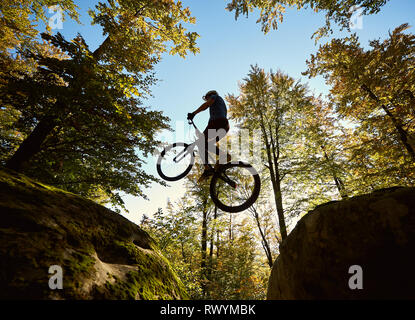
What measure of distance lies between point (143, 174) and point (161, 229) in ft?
13.6

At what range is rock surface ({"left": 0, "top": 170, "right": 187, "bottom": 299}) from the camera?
1387 millimetres

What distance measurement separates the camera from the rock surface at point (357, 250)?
7.23ft

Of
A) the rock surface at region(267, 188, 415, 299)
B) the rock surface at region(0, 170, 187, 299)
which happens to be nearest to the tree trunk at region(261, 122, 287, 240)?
the rock surface at region(267, 188, 415, 299)

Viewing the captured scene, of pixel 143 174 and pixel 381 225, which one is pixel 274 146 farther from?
pixel 381 225

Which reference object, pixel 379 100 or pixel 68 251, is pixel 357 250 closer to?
pixel 68 251

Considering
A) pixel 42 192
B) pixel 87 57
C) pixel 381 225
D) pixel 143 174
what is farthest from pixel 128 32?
pixel 381 225

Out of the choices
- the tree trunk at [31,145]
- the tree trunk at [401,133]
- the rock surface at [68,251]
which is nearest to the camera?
the rock surface at [68,251]

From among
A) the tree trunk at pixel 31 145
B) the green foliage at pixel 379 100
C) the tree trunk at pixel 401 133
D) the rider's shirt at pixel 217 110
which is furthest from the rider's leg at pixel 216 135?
the tree trunk at pixel 401 133

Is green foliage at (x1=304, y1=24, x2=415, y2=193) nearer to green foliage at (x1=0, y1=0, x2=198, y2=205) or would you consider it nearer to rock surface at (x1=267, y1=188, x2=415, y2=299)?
rock surface at (x1=267, y1=188, x2=415, y2=299)

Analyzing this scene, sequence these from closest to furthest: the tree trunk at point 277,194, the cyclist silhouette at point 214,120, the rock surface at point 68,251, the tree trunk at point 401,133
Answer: the rock surface at point 68,251, the cyclist silhouette at point 214,120, the tree trunk at point 401,133, the tree trunk at point 277,194

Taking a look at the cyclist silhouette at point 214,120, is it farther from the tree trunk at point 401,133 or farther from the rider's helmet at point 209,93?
the tree trunk at point 401,133

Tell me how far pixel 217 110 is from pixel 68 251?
374 centimetres

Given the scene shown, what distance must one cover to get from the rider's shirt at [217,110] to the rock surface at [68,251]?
10.1 ft

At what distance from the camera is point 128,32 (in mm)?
6934
